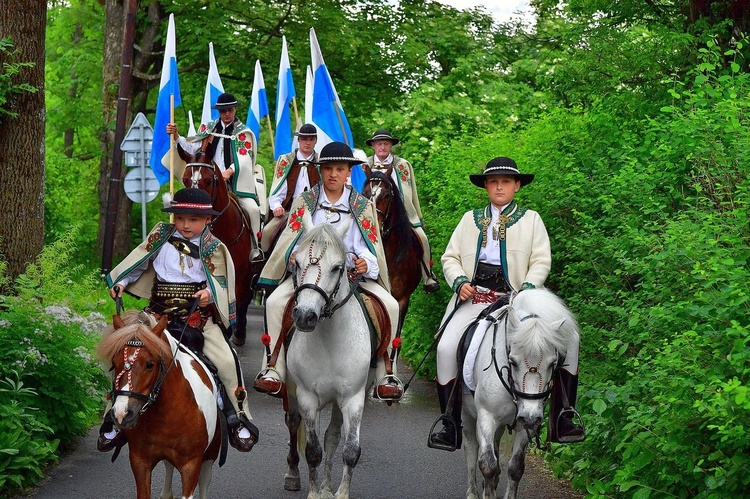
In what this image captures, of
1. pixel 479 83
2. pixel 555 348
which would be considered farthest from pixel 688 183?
pixel 479 83

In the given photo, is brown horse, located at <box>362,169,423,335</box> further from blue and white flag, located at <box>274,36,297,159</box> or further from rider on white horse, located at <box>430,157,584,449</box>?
rider on white horse, located at <box>430,157,584,449</box>

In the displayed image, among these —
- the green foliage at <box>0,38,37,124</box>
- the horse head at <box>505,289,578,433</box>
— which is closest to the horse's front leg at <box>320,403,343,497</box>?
the horse head at <box>505,289,578,433</box>

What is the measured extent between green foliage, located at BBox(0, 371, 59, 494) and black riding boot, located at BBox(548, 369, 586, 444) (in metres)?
4.01

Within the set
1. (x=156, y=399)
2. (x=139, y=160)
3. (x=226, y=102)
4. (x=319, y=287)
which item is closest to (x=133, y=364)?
(x=156, y=399)

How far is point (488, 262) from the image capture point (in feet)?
30.2

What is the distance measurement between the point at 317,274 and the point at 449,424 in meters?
1.79

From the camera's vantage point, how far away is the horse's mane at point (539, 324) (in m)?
7.73

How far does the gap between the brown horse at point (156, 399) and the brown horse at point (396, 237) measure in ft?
20.6

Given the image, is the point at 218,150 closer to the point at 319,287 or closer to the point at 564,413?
the point at 319,287

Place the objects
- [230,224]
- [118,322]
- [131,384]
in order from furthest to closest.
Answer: [230,224]
[118,322]
[131,384]

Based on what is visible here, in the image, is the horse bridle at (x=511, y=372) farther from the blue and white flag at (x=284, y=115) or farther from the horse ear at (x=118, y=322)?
the blue and white flag at (x=284, y=115)

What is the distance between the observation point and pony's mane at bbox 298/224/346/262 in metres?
8.16

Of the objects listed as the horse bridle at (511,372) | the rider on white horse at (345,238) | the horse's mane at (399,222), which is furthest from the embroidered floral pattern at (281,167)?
the horse bridle at (511,372)

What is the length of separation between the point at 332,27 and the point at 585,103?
1566 cm
